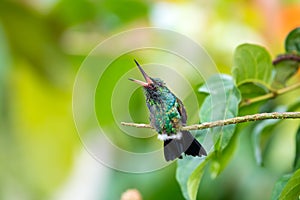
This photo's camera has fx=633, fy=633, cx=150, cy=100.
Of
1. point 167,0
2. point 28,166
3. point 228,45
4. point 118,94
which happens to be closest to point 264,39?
point 228,45

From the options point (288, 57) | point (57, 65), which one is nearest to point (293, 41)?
point (288, 57)

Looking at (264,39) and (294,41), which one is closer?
(294,41)

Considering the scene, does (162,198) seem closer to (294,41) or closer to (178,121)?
(294,41)

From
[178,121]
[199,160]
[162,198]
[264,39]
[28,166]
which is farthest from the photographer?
[28,166]

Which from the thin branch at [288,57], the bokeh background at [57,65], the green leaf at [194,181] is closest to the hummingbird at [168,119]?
the green leaf at [194,181]

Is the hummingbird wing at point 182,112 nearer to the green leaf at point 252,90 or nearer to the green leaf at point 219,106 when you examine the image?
Result: the green leaf at point 219,106

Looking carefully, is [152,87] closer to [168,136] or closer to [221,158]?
[168,136]

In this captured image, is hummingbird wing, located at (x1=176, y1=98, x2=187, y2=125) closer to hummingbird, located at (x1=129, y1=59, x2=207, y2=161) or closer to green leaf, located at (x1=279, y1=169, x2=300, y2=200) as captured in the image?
hummingbird, located at (x1=129, y1=59, x2=207, y2=161)
